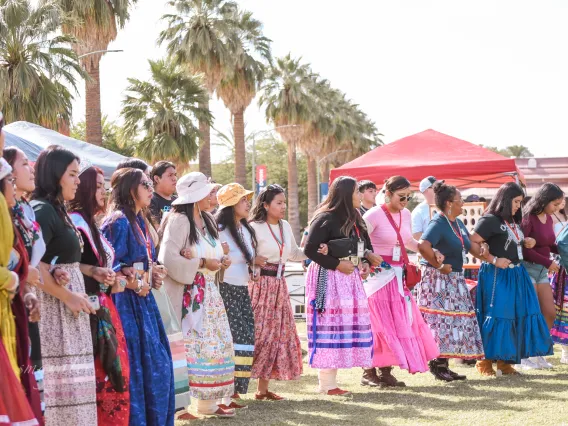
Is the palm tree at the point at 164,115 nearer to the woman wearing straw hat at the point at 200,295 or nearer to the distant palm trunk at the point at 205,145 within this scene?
the distant palm trunk at the point at 205,145

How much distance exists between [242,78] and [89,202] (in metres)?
28.1

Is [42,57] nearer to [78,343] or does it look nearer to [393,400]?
[393,400]

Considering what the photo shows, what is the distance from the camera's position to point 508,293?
29.8ft

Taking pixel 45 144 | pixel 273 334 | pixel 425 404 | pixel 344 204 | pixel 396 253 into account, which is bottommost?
pixel 425 404

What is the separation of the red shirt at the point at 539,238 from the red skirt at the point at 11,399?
21.5ft

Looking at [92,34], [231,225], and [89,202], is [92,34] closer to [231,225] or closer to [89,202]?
[231,225]

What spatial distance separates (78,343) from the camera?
5.05 metres

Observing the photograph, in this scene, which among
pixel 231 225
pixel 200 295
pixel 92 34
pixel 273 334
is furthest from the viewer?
pixel 92 34

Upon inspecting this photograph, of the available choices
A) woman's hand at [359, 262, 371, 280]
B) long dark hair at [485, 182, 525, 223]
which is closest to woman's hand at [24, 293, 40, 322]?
woman's hand at [359, 262, 371, 280]

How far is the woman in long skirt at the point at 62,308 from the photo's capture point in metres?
4.94

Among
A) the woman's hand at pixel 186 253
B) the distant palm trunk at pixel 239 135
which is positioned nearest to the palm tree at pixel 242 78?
the distant palm trunk at pixel 239 135

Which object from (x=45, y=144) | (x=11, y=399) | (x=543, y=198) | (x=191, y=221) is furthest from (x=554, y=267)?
(x=11, y=399)

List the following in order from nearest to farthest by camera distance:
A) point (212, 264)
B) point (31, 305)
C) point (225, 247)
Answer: point (31, 305)
point (212, 264)
point (225, 247)

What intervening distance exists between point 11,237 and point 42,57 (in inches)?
674
